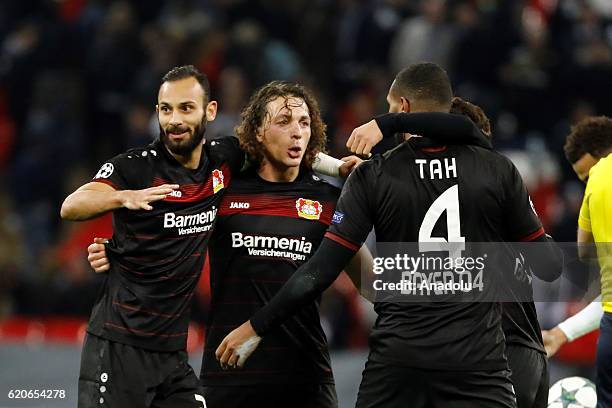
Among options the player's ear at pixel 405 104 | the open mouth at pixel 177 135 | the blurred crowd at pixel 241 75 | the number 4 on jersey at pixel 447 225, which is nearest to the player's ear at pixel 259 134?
the open mouth at pixel 177 135

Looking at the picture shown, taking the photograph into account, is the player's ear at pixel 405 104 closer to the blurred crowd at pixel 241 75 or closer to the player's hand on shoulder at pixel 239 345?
the player's hand on shoulder at pixel 239 345

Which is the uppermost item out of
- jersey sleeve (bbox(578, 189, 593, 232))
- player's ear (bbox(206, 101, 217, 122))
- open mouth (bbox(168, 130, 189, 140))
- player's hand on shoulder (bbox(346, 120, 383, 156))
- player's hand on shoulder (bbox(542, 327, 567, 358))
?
player's ear (bbox(206, 101, 217, 122))

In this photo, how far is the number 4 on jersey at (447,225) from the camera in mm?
5133

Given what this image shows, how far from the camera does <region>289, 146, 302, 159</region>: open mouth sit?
605 cm

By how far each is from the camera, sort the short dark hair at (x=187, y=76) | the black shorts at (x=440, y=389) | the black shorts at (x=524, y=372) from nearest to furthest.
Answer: the black shorts at (x=440, y=389) < the black shorts at (x=524, y=372) < the short dark hair at (x=187, y=76)

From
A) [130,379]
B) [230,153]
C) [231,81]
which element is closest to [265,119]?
[230,153]

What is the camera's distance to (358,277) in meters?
6.12

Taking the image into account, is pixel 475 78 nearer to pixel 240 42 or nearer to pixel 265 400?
pixel 240 42

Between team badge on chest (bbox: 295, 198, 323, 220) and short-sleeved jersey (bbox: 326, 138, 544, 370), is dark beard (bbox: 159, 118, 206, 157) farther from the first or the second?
short-sleeved jersey (bbox: 326, 138, 544, 370)

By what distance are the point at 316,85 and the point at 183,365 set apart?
26.9ft

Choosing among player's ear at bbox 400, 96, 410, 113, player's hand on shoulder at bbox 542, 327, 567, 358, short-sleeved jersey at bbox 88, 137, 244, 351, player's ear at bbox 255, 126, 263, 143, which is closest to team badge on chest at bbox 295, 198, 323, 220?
player's ear at bbox 255, 126, 263, 143

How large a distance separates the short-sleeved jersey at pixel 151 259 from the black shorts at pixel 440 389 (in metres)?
1.18

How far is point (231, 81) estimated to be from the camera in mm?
12914

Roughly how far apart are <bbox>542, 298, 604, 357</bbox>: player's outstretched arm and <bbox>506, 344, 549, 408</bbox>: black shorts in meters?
0.81
